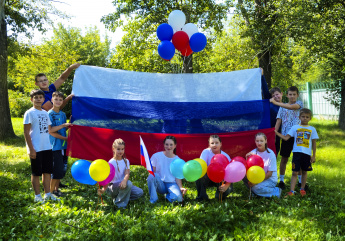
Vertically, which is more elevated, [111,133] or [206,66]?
[206,66]

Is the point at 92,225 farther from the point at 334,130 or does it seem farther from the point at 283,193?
the point at 334,130

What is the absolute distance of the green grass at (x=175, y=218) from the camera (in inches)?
119

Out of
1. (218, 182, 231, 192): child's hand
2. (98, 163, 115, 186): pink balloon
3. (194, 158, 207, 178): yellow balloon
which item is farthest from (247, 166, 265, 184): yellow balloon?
(98, 163, 115, 186): pink balloon

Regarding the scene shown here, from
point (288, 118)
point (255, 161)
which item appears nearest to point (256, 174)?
point (255, 161)

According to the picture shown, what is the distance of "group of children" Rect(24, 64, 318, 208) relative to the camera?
3.81 metres

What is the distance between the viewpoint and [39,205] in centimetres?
380

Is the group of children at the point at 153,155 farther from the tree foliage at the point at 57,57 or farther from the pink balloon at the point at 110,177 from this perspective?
the tree foliage at the point at 57,57

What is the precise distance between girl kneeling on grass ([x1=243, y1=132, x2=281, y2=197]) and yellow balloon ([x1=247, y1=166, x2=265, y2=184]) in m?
0.30

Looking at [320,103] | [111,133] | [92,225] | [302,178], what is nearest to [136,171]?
[111,133]

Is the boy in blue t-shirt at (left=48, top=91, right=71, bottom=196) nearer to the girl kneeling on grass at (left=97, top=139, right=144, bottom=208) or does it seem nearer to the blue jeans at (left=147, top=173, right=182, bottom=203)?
the girl kneeling on grass at (left=97, top=139, right=144, bottom=208)

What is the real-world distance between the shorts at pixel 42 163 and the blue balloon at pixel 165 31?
2626mm

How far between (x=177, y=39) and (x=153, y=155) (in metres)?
2.10

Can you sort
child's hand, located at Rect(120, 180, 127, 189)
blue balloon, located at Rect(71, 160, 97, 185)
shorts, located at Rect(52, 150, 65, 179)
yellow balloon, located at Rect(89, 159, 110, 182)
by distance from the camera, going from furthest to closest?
shorts, located at Rect(52, 150, 65, 179)
child's hand, located at Rect(120, 180, 127, 189)
blue balloon, located at Rect(71, 160, 97, 185)
yellow balloon, located at Rect(89, 159, 110, 182)

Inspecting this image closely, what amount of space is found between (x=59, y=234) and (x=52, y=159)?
1.30 metres
